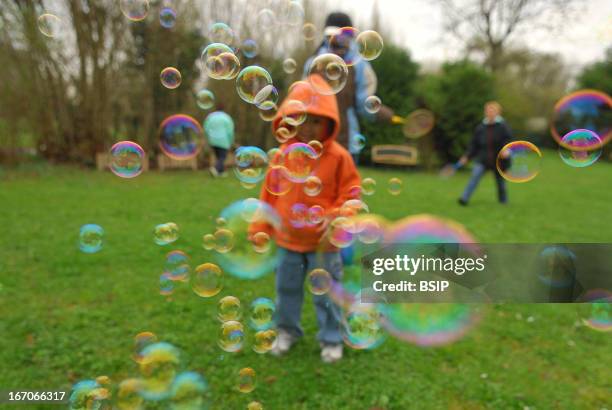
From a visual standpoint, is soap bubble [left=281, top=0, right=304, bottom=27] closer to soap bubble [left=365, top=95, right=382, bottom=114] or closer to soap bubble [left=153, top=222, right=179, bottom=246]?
soap bubble [left=365, top=95, right=382, bottom=114]

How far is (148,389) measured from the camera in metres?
2.22

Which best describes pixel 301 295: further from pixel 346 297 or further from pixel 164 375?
pixel 164 375

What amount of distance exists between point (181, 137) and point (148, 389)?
2.37m

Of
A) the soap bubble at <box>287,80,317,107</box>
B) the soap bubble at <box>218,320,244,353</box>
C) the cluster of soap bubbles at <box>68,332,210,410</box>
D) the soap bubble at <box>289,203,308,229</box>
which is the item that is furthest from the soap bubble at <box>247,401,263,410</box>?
the soap bubble at <box>287,80,317,107</box>

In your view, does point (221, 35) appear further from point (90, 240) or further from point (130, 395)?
point (130, 395)

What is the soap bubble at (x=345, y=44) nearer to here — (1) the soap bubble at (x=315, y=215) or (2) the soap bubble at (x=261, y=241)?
(1) the soap bubble at (x=315, y=215)

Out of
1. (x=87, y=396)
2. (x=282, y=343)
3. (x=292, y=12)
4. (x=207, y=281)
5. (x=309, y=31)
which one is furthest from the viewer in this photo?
(x=309, y=31)

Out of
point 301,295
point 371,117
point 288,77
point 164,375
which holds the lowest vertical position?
point 164,375

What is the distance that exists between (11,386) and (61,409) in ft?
1.23

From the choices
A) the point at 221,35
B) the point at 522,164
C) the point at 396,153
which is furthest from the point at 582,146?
the point at 396,153

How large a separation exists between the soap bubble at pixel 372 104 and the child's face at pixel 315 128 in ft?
2.06

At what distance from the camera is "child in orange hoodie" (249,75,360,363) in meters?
2.52

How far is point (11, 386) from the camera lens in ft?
7.76

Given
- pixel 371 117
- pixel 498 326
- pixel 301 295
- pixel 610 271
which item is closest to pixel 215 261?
pixel 301 295
